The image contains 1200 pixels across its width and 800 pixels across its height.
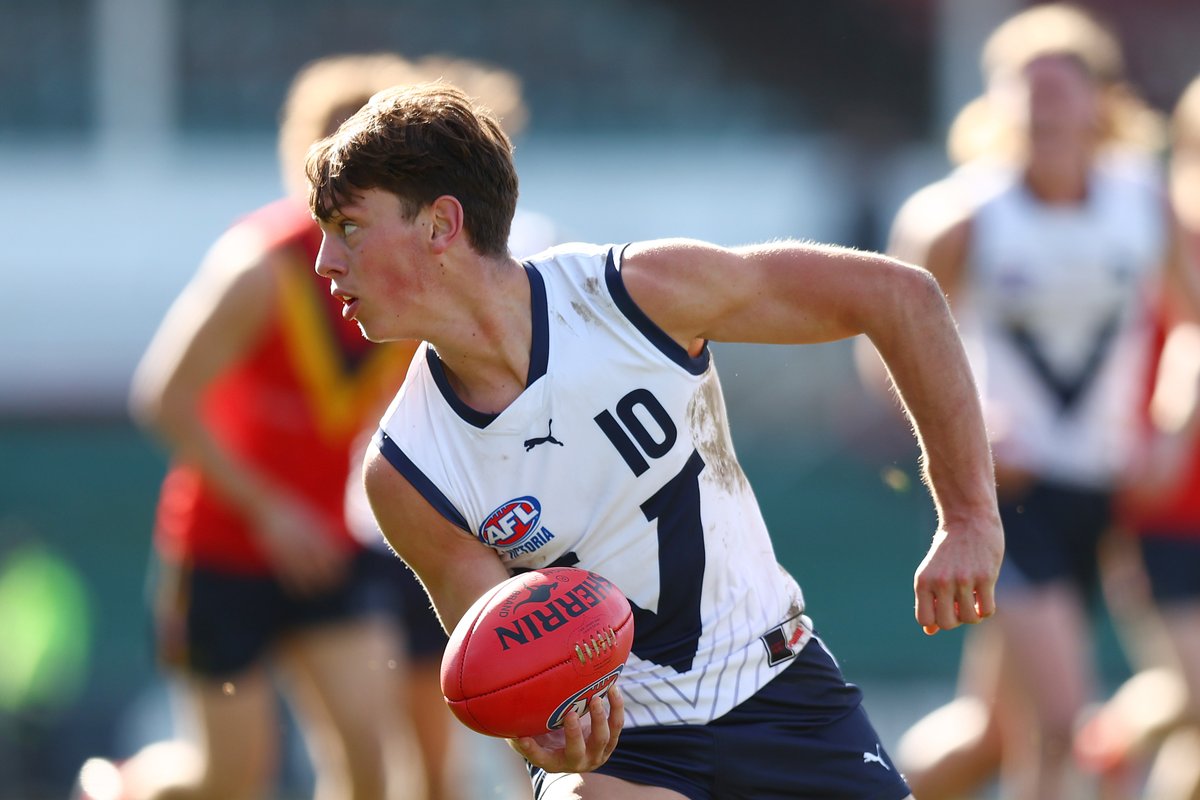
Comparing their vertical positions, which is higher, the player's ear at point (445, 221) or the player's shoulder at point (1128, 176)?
the player's ear at point (445, 221)

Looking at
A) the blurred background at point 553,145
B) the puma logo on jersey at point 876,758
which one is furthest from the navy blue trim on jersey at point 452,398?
the blurred background at point 553,145

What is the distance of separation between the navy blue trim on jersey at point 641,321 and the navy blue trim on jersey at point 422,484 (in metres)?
0.47

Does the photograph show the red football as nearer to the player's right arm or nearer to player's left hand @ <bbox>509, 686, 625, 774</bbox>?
player's left hand @ <bbox>509, 686, 625, 774</bbox>

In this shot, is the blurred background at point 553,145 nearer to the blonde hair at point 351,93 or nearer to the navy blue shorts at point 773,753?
the blonde hair at point 351,93

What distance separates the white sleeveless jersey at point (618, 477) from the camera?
128 inches

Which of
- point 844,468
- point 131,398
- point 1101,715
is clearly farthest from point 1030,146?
point 131,398

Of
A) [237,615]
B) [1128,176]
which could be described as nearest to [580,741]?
[237,615]

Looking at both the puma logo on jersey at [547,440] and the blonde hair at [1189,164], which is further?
the blonde hair at [1189,164]

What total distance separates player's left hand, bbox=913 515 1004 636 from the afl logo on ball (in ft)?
1.93

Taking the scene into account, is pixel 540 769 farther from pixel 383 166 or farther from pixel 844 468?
pixel 844 468

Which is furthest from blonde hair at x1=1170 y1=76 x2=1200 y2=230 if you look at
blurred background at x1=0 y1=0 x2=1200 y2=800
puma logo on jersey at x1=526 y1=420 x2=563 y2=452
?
blurred background at x1=0 y1=0 x2=1200 y2=800

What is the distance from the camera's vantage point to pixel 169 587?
19.4 ft

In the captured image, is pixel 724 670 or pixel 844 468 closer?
pixel 724 670

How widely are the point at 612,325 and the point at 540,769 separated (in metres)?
0.85
